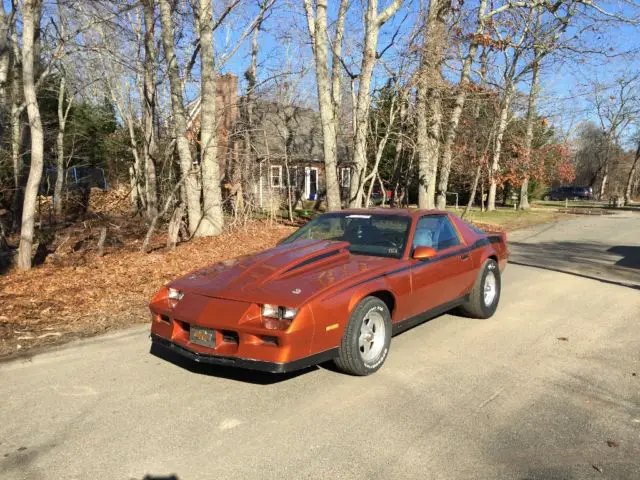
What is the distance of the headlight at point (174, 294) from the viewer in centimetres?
441

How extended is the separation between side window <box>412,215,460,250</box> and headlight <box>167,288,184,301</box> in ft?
7.46

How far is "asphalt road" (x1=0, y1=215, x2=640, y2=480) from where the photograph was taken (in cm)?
303

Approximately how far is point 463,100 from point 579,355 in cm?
1377

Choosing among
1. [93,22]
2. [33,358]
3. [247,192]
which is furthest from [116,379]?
[247,192]

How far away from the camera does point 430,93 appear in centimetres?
1634

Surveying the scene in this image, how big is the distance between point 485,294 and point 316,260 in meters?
2.63

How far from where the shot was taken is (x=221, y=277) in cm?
447

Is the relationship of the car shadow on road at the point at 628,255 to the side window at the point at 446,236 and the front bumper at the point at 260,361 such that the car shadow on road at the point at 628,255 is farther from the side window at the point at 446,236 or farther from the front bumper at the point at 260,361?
the front bumper at the point at 260,361

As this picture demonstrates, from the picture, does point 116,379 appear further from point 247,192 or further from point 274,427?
point 247,192

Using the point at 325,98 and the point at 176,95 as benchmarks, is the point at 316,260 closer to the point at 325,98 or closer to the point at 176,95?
the point at 176,95

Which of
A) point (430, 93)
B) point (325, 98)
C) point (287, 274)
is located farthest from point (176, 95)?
point (287, 274)

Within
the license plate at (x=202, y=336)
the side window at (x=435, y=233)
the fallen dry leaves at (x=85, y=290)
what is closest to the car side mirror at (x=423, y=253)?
the side window at (x=435, y=233)

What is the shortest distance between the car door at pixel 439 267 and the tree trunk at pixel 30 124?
7.08m

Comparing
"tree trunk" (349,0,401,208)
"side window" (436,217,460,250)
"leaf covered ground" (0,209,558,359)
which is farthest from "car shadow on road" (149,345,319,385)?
"tree trunk" (349,0,401,208)
